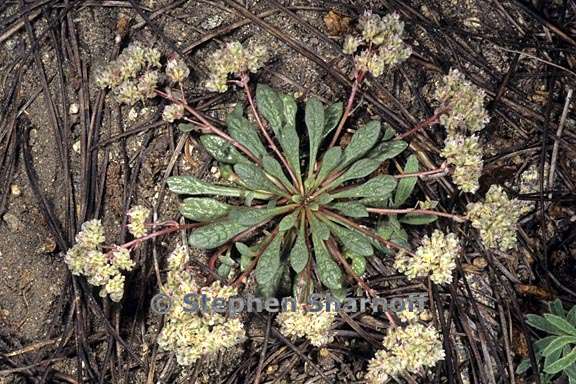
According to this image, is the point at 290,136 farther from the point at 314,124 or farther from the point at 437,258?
the point at 437,258

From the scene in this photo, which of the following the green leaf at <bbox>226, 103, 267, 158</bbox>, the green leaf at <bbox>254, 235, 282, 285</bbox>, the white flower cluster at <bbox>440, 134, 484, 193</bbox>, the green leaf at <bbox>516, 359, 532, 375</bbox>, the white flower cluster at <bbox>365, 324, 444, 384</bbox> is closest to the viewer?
the white flower cluster at <bbox>365, 324, 444, 384</bbox>

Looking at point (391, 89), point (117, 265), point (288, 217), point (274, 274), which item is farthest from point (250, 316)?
point (391, 89)

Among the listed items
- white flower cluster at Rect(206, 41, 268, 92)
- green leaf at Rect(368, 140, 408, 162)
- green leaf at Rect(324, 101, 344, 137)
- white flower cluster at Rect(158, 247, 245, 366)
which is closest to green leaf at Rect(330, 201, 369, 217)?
green leaf at Rect(368, 140, 408, 162)

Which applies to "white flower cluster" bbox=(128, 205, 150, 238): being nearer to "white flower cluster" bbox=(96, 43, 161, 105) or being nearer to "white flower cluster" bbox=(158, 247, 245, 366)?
"white flower cluster" bbox=(158, 247, 245, 366)

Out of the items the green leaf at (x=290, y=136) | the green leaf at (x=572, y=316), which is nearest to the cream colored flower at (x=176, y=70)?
the green leaf at (x=290, y=136)

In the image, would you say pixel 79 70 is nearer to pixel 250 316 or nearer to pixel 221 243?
pixel 221 243

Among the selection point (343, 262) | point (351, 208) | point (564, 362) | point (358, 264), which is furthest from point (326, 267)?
point (564, 362)
